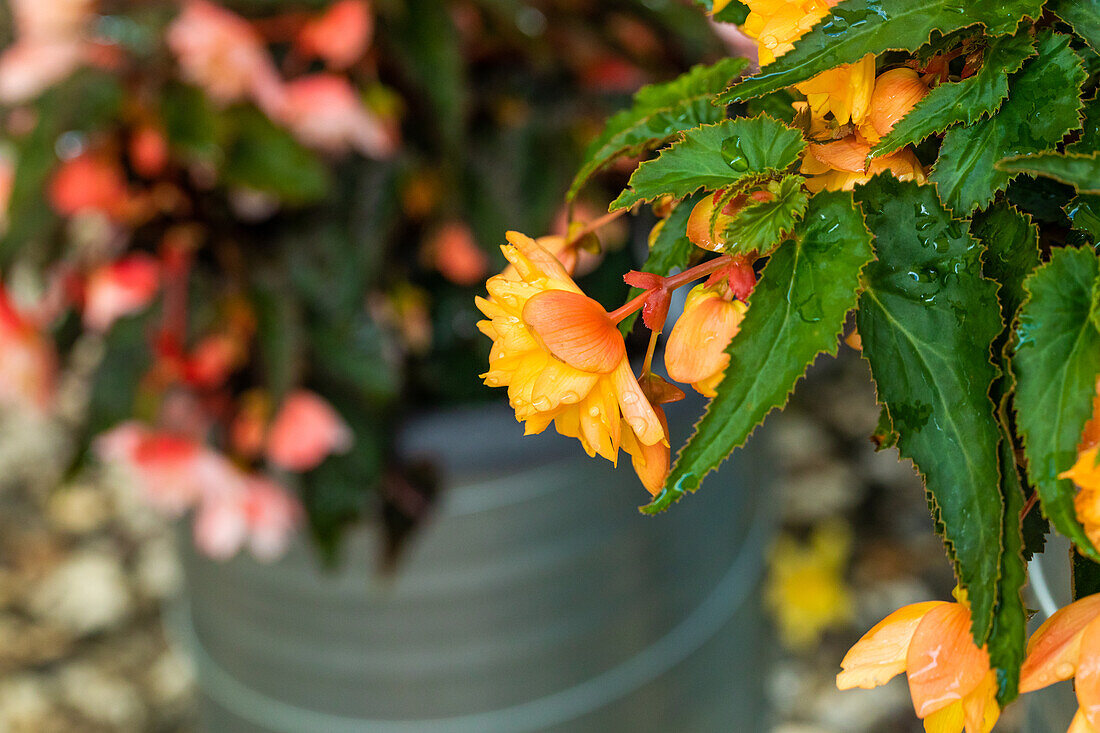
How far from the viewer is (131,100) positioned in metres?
0.67

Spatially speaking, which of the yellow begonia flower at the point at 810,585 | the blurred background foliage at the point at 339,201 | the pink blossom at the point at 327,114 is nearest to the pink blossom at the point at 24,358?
the blurred background foliage at the point at 339,201

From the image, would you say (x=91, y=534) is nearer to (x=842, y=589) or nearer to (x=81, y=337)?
(x=81, y=337)

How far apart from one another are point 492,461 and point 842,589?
0.78 metres

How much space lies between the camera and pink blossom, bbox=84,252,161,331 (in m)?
0.66

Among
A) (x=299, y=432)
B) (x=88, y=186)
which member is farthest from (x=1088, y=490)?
(x=88, y=186)

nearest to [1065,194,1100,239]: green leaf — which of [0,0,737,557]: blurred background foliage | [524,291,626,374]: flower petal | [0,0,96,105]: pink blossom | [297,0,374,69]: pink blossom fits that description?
[524,291,626,374]: flower petal

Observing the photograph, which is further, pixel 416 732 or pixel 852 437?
pixel 852 437

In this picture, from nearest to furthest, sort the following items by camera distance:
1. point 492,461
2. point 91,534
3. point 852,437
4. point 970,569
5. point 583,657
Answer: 1. point 970,569
2. point 492,461
3. point 583,657
4. point 91,534
5. point 852,437

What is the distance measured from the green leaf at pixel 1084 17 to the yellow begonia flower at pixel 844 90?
45 millimetres

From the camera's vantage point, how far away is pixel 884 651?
21cm

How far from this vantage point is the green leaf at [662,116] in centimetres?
25

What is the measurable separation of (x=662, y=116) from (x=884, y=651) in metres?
0.15

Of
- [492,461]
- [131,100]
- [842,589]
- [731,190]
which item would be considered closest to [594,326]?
[731,190]

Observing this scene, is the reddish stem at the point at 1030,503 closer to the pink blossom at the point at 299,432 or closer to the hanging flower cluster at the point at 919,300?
the hanging flower cluster at the point at 919,300
